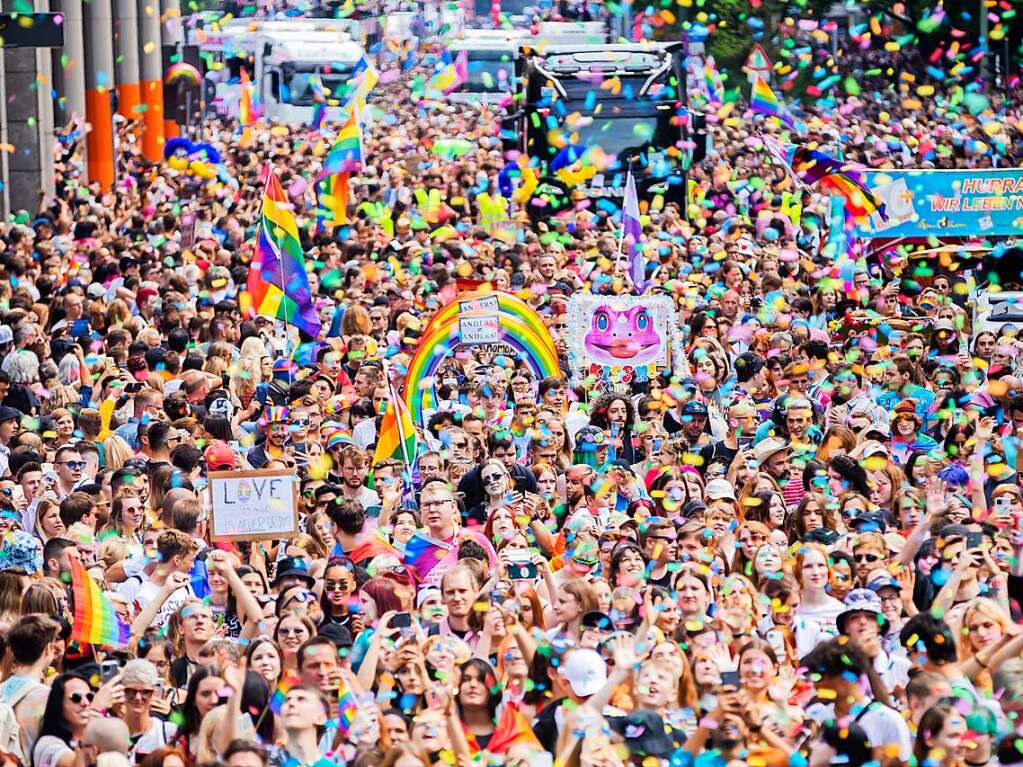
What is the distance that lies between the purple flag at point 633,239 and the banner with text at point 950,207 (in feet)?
6.50

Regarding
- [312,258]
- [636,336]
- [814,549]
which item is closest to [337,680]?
[814,549]

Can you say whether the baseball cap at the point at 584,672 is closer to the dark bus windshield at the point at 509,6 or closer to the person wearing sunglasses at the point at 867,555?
the person wearing sunglasses at the point at 867,555

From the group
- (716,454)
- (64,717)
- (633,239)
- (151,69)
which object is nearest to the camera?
(64,717)

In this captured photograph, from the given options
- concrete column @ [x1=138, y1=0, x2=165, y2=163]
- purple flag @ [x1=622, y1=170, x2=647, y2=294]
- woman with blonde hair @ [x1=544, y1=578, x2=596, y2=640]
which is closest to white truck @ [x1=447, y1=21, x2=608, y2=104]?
concrete column @ [x1=138, y1=0, x2=165, y2=163]

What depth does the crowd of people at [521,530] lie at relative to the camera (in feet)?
28.2

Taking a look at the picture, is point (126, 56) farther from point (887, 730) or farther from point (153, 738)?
point (887, 730)

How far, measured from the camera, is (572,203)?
3194 centimetres

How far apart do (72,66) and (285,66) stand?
31.5ft

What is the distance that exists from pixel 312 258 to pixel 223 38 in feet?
92.5

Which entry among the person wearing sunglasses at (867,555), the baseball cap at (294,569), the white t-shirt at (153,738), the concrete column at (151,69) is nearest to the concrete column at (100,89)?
the concrete column at (151,69)

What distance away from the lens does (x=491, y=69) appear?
52.0 m

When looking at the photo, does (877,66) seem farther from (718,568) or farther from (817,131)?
(718,568)

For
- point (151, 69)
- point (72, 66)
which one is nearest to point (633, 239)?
point (72, 66)

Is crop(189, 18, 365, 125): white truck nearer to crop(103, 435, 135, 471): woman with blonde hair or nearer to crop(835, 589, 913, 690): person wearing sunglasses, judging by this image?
crop(103, 435, 135, 471): woman with blonde hair
